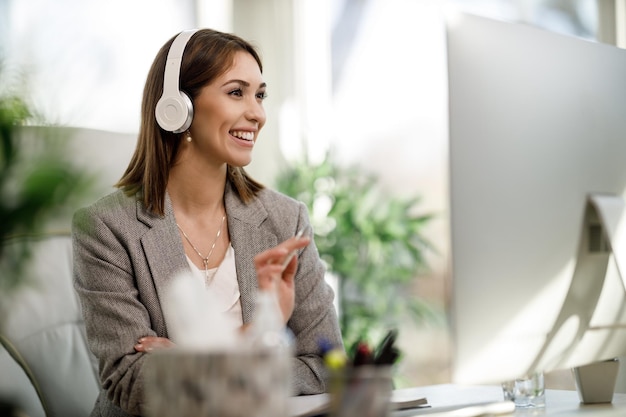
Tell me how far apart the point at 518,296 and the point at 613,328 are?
27cm

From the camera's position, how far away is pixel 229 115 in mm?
1764

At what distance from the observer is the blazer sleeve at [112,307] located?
1.44m

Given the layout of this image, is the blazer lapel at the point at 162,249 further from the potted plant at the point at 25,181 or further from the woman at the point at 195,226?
the potted plant at the point at 25,181

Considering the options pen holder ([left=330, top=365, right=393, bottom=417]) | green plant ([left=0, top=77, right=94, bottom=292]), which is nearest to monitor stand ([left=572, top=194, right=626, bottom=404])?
pen holder ([left=330, top=365, right=393, bottom=417])

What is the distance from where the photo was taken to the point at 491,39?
1046 millimetres

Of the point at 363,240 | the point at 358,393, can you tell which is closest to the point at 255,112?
the point at 358,393

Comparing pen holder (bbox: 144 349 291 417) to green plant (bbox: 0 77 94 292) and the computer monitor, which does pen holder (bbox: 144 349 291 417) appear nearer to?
green plant (bbox: 0 77 94 292)

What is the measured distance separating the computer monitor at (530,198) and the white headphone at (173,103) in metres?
0.81

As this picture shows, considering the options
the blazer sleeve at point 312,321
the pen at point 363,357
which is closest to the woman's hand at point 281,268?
the pen at point 363,357

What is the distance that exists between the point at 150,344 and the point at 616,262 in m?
0.80

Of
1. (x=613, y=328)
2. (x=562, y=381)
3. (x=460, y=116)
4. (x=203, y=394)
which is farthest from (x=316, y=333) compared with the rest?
(x=562, y=381)

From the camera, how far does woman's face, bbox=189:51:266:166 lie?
5.78 ft

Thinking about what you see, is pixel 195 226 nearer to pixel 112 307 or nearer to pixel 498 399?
pixel 112 307

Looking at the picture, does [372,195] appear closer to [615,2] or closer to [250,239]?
[615,2]
